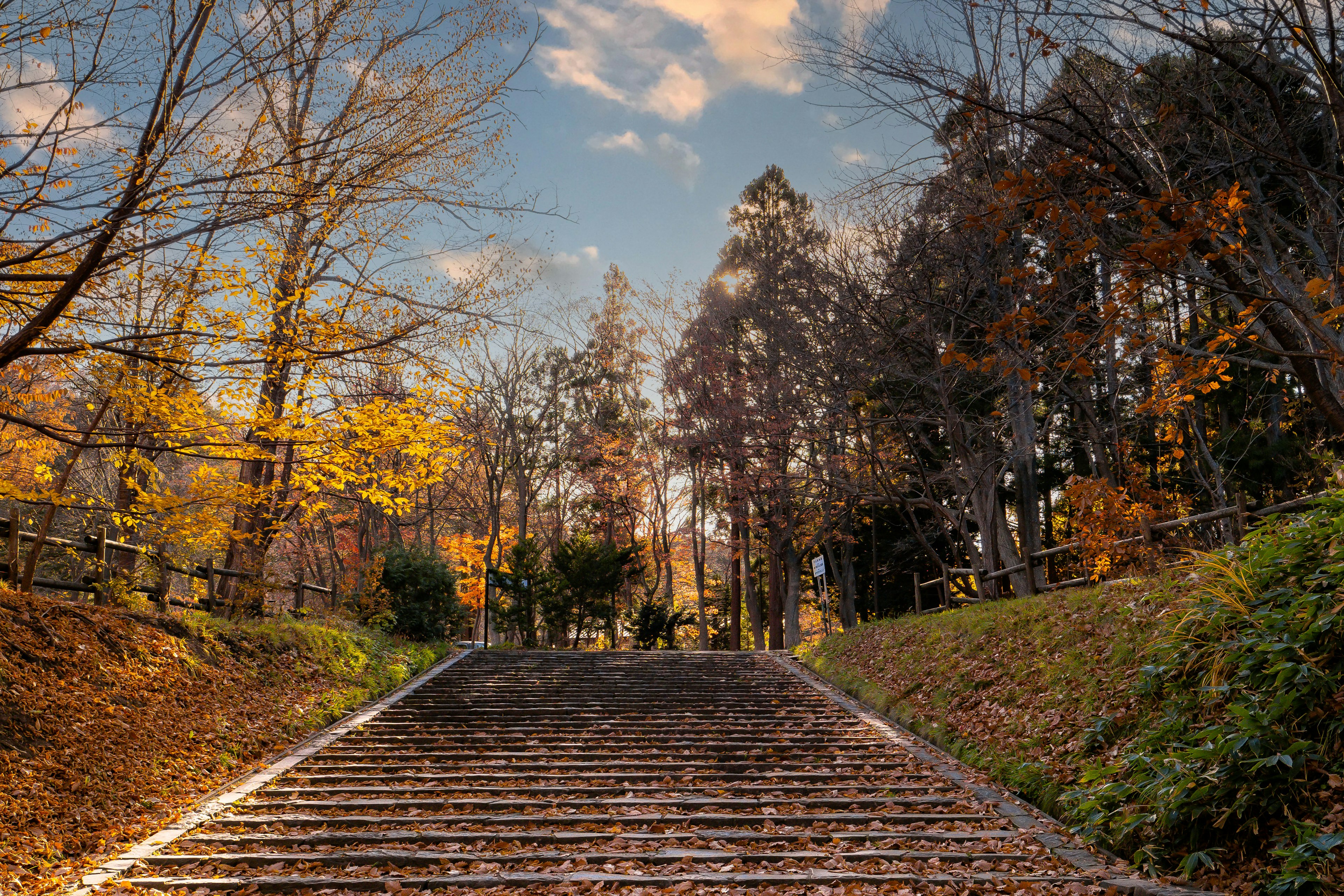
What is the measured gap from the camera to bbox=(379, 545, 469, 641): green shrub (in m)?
16.7

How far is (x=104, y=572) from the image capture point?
938 centimetres

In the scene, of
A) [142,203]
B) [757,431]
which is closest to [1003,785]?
[142,203]

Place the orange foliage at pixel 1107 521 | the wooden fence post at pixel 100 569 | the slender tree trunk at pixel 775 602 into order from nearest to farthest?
the wooden fence post at pixel 100 569 → the orange foliage at pixel 1107 521 → the slender tree trunk at pixel 775 602

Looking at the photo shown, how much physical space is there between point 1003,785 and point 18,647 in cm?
849

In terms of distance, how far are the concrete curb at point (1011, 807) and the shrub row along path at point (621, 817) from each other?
0.03 m

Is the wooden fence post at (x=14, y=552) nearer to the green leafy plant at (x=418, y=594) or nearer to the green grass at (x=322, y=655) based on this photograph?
the green grass at (x=322, y=655)

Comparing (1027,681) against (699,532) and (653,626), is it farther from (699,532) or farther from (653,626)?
(699,532)

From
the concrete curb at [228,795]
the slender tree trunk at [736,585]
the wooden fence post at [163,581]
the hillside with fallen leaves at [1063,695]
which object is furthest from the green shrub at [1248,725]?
the slender tree trunk at [736,585]

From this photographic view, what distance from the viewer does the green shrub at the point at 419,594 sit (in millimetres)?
16656

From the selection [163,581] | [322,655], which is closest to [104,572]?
[163,581]

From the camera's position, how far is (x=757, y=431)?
20.5 meters

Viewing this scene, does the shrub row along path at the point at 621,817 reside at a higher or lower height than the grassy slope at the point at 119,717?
lower

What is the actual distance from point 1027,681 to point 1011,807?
2.28 meters

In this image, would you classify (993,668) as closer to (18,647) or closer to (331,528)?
(18,647)
